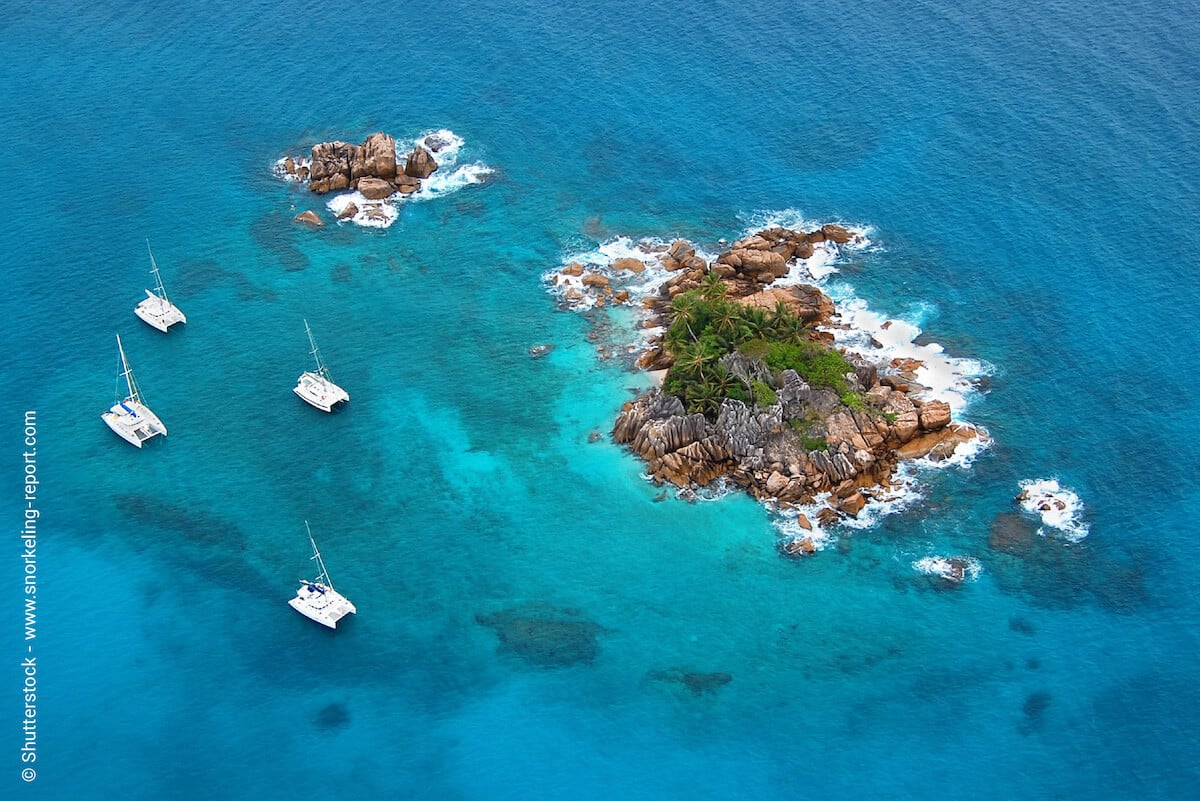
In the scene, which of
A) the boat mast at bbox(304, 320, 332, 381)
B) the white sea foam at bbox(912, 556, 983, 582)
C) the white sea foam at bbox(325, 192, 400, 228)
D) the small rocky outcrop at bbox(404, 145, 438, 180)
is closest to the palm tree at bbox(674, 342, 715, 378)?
the white sea foam at bbox(912, 556, 983, 582)

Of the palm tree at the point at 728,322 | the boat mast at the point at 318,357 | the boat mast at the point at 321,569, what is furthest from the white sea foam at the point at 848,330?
the boat mast at the point at 321,569

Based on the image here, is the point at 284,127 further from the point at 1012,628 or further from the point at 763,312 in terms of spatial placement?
the point at 1012,628

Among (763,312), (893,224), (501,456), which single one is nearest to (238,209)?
(501,456)

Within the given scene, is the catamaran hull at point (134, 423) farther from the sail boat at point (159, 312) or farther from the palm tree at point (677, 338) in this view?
the palm tree at point (677, 338)

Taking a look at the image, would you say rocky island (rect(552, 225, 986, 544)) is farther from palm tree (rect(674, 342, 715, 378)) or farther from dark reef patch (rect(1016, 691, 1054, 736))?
dark reef patch (rect(1016, 691, 1054, 736))

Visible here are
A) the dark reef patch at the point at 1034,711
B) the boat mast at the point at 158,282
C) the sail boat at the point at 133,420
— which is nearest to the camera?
the dark reef patch at the point at 1034,711

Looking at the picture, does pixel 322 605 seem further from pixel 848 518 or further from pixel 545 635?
pixel 848 518

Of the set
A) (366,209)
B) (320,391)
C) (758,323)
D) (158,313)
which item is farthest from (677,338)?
(158,313)
